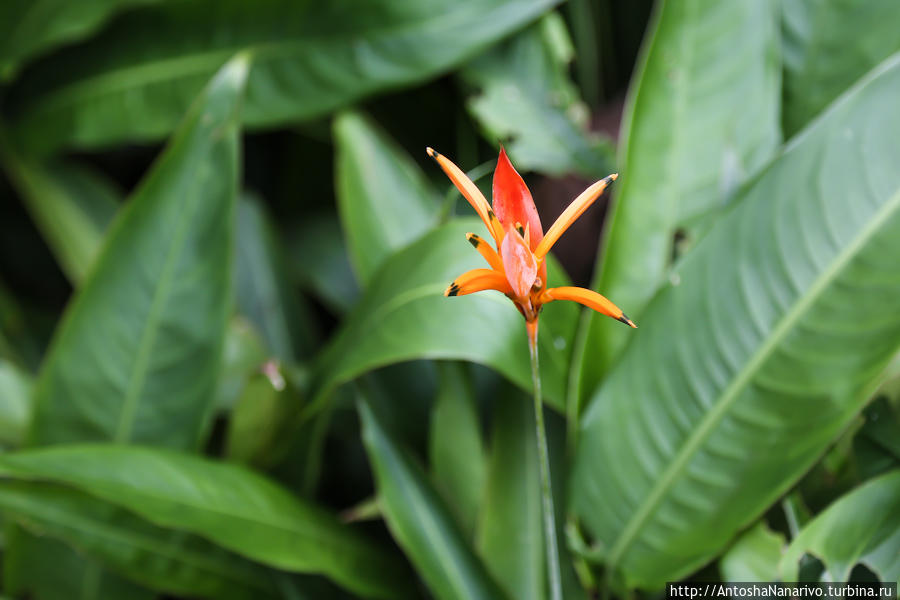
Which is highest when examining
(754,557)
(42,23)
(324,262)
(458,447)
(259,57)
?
(42,23)

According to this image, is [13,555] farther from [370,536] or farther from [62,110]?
[62,110]

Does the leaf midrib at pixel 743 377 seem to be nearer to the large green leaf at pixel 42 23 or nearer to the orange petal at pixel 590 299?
the orange petal at pixel 590 299

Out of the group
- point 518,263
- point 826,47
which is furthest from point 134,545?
point 826,47

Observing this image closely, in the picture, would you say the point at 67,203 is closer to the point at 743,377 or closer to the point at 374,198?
the point at 374,198

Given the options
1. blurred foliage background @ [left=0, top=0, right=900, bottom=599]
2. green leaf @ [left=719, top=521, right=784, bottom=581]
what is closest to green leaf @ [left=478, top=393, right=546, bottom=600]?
blurred foliage background @ [left=0, top=0, right=900, bottom=599]

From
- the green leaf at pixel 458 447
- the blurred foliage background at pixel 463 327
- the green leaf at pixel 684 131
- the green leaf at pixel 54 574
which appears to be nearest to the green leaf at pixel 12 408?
the blurred foliage background at pixel 463 327
